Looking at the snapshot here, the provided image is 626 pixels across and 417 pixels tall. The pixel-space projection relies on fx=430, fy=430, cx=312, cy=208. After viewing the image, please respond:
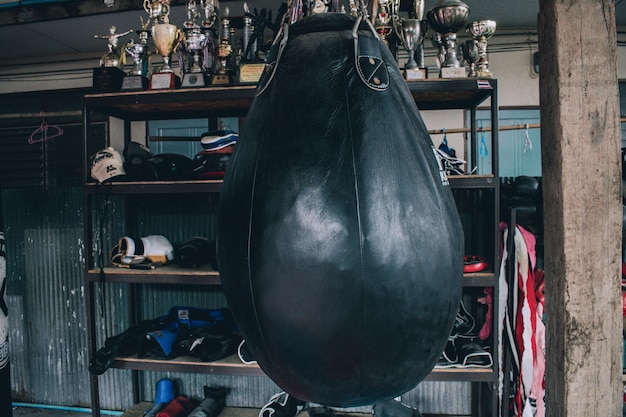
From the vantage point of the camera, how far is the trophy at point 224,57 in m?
2.38

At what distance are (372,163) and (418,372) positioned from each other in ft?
1.30

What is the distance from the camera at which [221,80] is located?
2.37 meters

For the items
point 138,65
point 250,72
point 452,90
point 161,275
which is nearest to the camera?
point 452,90

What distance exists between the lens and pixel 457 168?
7.82 feet

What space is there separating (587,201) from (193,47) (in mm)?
2162

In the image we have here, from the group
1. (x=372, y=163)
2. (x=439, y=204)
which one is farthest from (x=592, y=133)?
(x=372, y=163)

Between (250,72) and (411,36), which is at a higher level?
(411,36)

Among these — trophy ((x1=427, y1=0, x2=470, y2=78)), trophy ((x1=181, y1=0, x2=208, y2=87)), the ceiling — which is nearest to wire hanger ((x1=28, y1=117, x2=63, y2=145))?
the ceiling

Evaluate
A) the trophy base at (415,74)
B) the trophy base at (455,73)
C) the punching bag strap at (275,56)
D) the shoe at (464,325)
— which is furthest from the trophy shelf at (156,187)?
the shoe at (464,325)

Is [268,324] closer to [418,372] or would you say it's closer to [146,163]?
[418,372]

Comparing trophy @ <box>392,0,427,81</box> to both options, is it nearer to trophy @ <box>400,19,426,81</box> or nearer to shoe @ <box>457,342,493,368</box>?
trophy @ <box>400,19,426,81</box>

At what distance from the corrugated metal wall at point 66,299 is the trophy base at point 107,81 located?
86cm

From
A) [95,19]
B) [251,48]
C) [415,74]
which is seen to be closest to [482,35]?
[415,74]

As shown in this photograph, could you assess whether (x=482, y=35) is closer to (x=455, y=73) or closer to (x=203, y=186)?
(x=455, y=73)
